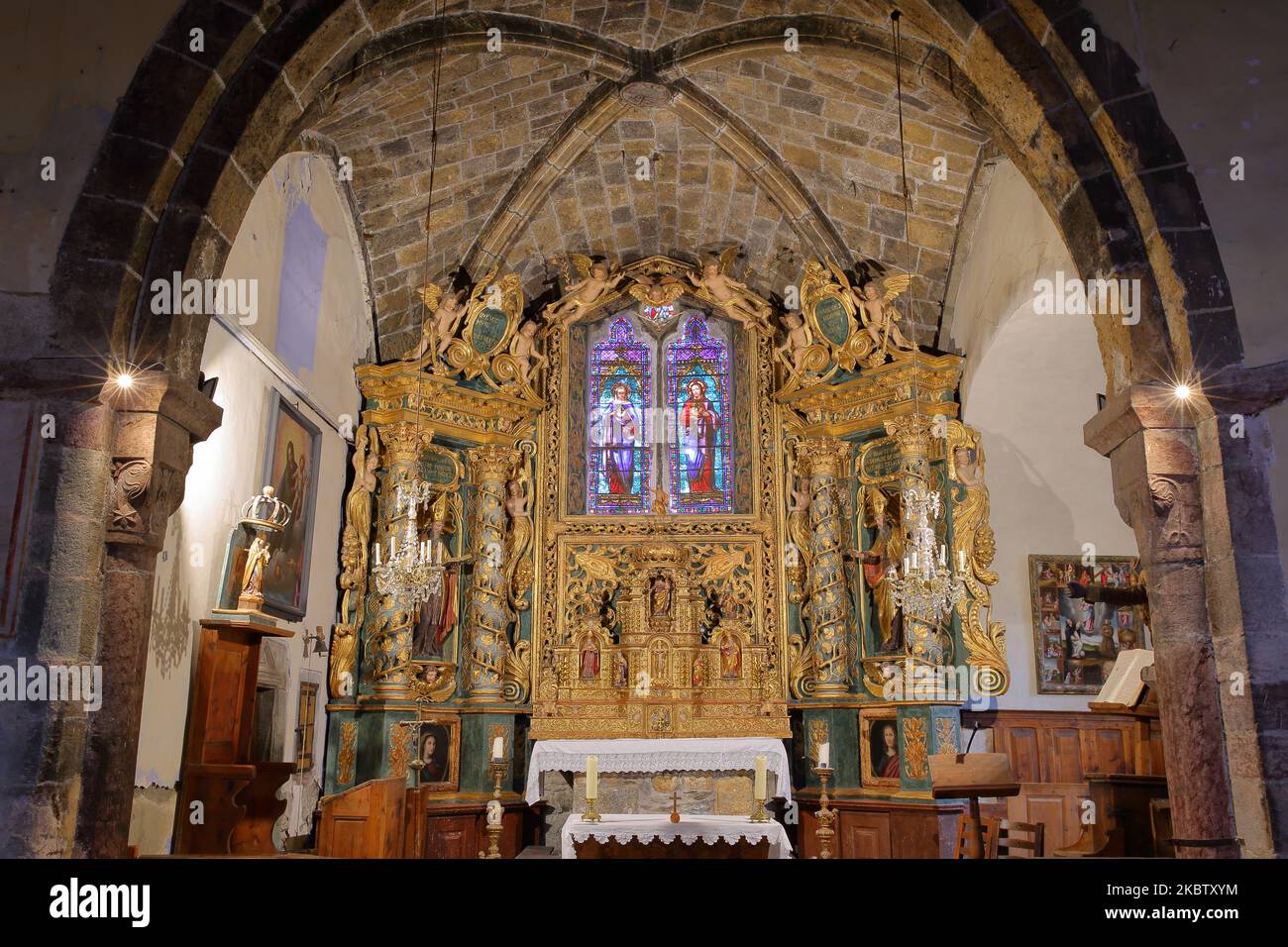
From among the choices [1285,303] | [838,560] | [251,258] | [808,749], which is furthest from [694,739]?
[1285,303]

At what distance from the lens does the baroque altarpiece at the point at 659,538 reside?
1016 cm

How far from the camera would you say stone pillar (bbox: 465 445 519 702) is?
10719mm

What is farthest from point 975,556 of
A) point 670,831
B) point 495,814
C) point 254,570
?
point 254,570

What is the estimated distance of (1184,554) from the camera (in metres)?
5.45

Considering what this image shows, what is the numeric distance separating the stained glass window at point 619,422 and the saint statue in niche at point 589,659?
140cm

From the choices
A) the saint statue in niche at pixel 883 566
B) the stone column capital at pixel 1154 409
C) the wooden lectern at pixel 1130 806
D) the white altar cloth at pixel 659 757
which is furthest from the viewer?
the saint statue in niche at pixel 883 566

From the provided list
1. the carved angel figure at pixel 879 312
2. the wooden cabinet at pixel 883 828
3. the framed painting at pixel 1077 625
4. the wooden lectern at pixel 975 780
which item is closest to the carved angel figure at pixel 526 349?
the carved angel figure at pixel 879 312

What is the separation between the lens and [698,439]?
11.8m

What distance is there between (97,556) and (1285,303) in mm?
5842

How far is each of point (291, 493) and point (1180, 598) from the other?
646cm

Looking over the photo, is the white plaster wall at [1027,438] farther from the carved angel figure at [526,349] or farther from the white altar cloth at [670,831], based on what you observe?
the carved angel figure at [526,349]

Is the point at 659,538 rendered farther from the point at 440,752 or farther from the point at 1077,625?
the point at 1077,625

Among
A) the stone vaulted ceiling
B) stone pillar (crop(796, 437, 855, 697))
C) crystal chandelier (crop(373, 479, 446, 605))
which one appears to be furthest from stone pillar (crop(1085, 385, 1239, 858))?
stone pillar (crop(796, 437, 855, 697))

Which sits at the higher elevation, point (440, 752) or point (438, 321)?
point (438, 321)
